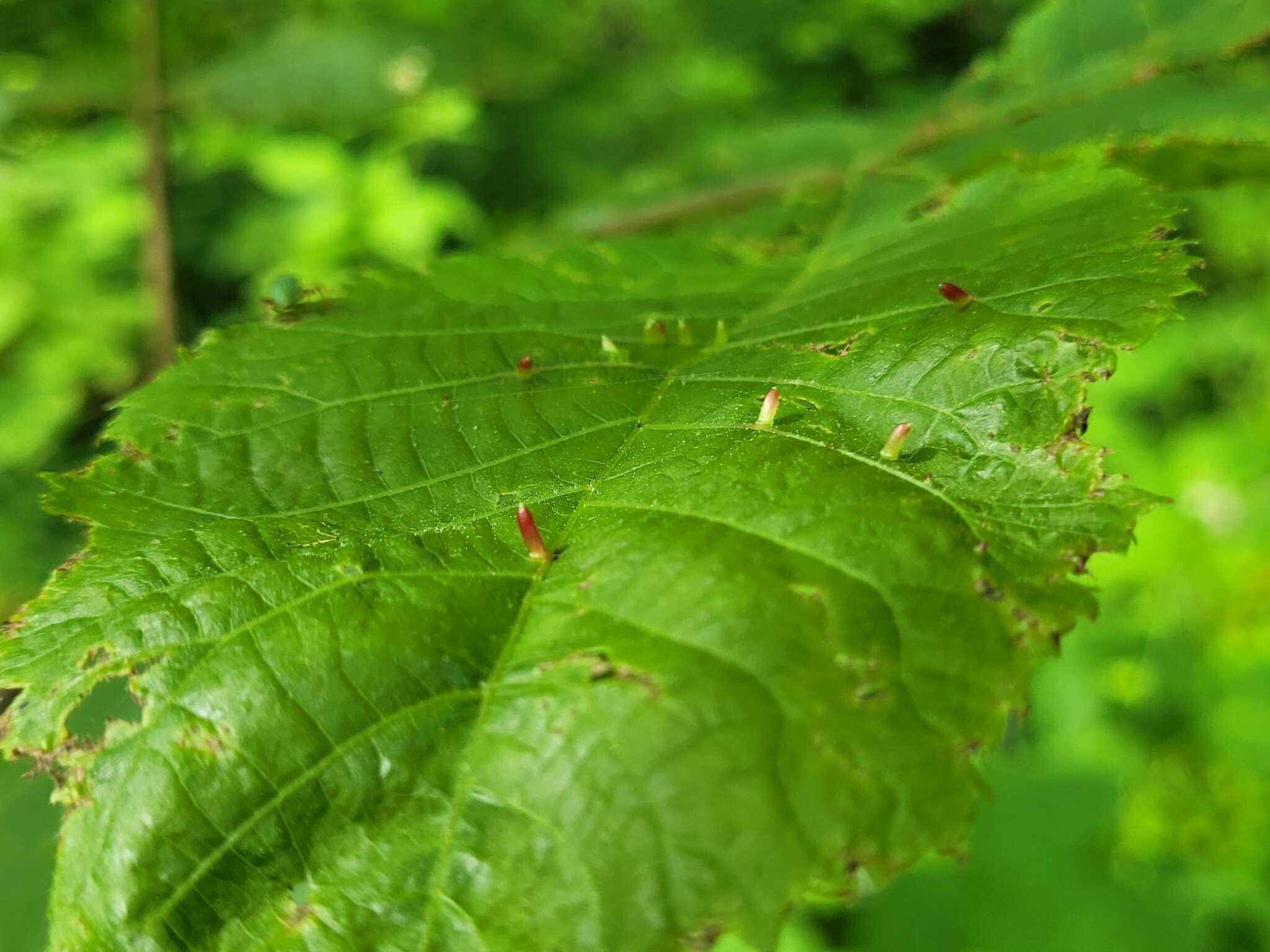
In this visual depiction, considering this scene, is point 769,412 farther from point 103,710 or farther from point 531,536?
point 103,710

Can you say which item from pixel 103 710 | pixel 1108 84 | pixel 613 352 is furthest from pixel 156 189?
pixel 1108 84

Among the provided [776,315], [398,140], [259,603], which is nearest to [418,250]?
[398,140]

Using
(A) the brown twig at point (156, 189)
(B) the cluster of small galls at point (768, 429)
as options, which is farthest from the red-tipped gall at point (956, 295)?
(A) the brown twig at point (156, 189)

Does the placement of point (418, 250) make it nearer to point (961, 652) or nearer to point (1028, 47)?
point (1028, 47)

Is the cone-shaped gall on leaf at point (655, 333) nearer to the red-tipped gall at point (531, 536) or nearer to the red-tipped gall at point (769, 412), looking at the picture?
the red-tipped gall at point (769, 412)

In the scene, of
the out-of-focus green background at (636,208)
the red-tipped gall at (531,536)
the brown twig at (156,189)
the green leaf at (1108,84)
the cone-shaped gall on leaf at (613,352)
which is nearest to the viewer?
the red-tipped gall at (531,536)

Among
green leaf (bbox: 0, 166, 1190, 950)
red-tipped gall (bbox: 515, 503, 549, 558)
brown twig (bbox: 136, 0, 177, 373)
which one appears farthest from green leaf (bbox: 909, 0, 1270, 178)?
brown twig (bbox: 136, 0, 177, 373)

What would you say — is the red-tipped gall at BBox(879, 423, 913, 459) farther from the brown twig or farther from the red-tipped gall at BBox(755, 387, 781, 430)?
the brown twig
